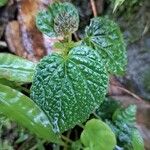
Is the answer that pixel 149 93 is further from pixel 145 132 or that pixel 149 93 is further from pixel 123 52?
pixel 123 52

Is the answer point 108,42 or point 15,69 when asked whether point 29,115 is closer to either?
point 15,69

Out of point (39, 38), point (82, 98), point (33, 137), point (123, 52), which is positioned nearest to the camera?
point (82, 98)

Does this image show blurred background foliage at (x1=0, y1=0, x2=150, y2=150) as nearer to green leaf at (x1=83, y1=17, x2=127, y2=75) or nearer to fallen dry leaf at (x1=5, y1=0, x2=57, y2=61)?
fallen dry leaf at (x1=5, y1=0, x2=57, y2=61)

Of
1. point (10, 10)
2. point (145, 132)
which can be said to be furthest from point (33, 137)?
point (10, 10)

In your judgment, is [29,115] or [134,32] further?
A: [134,32]

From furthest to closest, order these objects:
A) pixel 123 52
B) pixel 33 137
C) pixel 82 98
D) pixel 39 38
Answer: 1. pixel 39 38
2. pixel 33 137
3. pixel 123 52
4. pixel 82 98

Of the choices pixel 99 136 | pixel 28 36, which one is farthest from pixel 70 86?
pixel 28 36

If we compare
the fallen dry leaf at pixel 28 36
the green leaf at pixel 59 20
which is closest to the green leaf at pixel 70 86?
the green leaf at pixel 59 20
